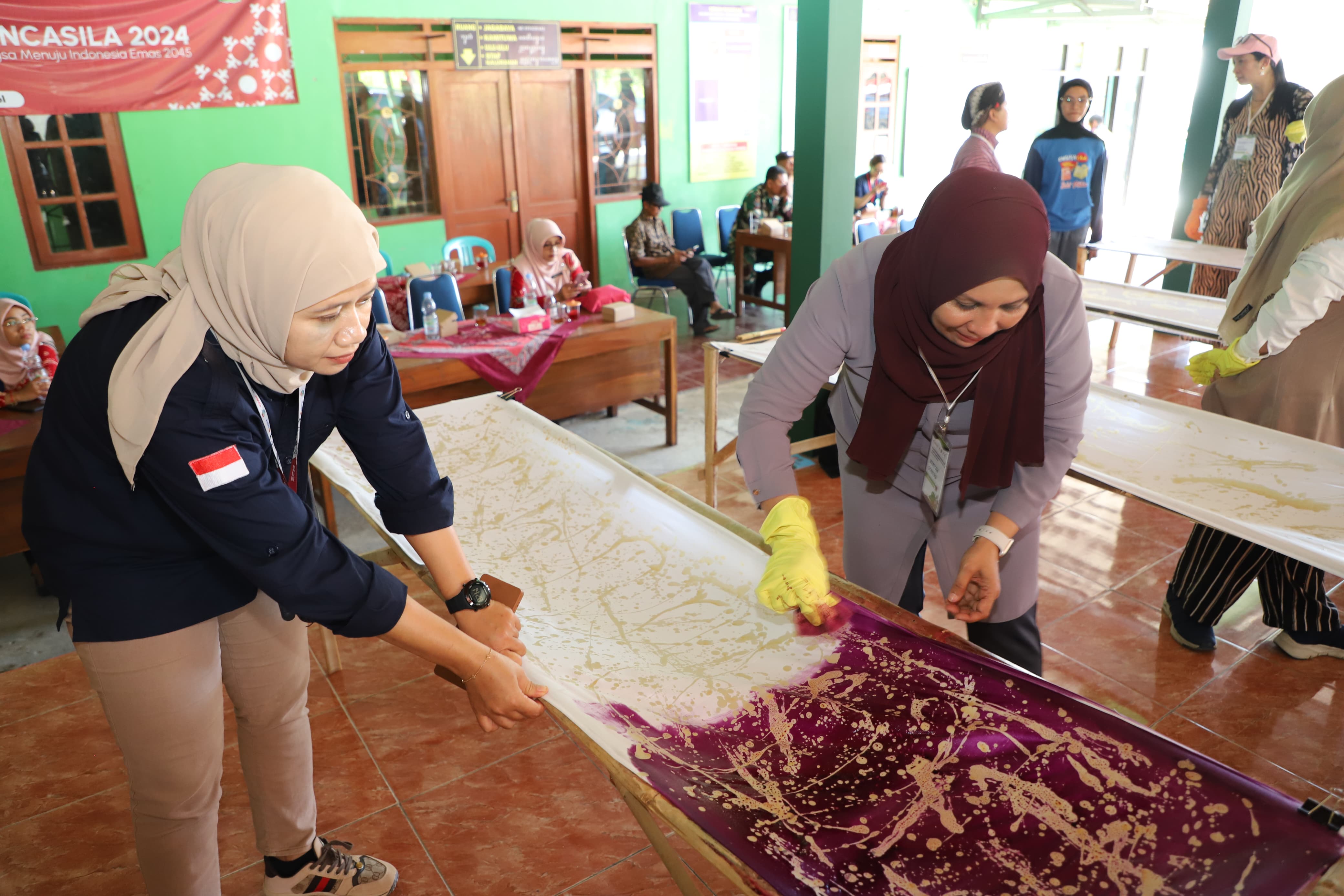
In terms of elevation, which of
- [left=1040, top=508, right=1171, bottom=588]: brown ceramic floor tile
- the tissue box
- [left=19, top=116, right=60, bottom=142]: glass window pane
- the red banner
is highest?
the red banner

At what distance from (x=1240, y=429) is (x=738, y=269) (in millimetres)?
4505

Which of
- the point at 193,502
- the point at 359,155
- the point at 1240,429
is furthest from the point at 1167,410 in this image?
the point at 359,155

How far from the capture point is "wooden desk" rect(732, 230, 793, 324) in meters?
6.26

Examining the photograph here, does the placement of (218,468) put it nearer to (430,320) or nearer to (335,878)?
(335,878)

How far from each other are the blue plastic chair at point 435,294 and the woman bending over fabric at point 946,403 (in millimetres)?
3338

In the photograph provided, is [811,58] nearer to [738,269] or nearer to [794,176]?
[794,176]

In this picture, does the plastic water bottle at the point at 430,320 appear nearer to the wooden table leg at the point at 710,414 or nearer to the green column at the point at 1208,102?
the wooden table leg at the point at 710,414

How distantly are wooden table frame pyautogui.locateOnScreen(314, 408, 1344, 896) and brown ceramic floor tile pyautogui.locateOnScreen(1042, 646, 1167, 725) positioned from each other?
87 centimetres

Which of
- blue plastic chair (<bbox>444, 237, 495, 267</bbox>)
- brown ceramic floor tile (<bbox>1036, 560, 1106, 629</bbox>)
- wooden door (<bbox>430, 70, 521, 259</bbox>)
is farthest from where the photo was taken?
wooden door (<bbox>430, 70, 521, 259</bbox>)

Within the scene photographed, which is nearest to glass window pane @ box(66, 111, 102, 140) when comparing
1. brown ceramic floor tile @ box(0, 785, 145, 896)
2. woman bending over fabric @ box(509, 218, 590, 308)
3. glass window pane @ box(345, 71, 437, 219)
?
glass window pane @ box(345, 71, 437, 219)

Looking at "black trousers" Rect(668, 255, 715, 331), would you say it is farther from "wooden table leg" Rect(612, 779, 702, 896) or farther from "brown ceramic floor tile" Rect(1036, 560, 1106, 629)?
"wooden table leg" Rect(612, 779, 702, 896)

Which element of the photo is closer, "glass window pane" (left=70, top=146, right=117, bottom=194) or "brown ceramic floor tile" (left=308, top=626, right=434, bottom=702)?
"brown ceramic floor tile" (left=308, top=626, right=434, bottom=702)

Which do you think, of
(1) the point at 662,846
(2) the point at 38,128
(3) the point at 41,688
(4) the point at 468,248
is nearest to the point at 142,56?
(2) the point at 38,128

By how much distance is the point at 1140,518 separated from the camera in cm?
329
